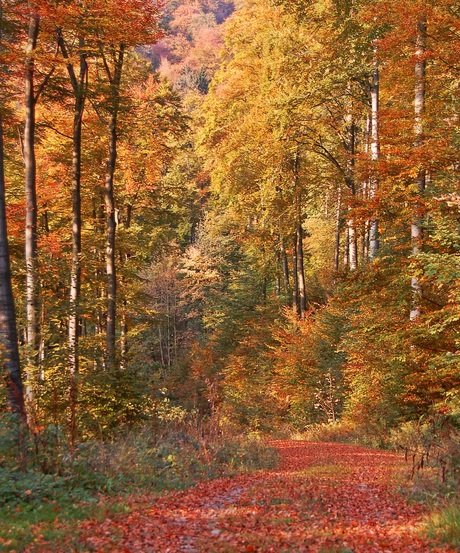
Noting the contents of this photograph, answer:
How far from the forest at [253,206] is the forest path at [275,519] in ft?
4.45

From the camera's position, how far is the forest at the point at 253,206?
1149 centimetres

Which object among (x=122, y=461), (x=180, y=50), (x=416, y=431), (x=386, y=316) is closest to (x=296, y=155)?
(x=386, y=316)

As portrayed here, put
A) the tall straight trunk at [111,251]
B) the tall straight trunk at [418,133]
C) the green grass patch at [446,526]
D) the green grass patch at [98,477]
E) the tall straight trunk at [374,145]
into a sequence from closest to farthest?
the green grass patch at [446,526], the green grass patch at [98,477], the tall straight trunk at [418,133], the tall straight trunk at [374,145], the tall straight trunk at [111,251]

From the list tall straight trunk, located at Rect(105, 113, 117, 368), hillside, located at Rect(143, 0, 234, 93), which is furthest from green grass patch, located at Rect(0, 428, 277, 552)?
hillside, located at Rect(143, 0, 234, 93)

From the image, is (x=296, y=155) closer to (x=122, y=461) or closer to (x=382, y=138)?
(x=382, y=138)

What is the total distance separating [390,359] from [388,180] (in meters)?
4.06

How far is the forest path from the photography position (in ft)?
16.8

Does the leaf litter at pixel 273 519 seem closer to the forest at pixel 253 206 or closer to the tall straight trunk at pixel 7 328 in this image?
the forest at pixel 253 206

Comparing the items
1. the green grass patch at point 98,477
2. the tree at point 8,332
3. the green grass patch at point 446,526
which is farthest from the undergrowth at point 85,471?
the green grass patch at point 446,526

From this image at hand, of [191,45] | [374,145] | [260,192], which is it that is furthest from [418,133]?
[191,45]

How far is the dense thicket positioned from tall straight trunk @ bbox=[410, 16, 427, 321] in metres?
0.06

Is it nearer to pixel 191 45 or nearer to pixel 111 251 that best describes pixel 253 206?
pixel 111 251

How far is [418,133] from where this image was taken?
12594mm

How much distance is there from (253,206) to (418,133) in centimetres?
1420
